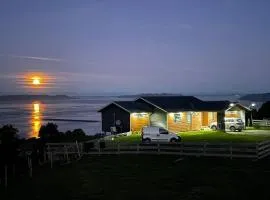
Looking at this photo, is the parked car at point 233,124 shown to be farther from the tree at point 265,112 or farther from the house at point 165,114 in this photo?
the tree at point 265,112

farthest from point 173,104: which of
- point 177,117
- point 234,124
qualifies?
point 234,124

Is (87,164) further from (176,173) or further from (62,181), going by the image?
(176,173)

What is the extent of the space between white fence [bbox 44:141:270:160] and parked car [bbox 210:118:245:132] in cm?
2201

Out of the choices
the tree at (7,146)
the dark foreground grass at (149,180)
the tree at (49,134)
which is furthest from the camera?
the tree at (49,134)

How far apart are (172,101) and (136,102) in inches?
189

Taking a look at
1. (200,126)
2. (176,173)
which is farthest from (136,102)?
(176,173)

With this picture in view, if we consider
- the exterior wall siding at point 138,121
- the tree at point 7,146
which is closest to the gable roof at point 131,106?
the exterior wall siding at point 138,121

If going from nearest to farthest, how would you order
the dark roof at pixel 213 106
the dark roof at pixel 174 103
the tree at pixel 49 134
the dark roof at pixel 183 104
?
the tree at pixel 49 134 < the dark roof at pixel 174 103 < the dark roof at pixel 183 104 < the dark roof at pixel 213 106

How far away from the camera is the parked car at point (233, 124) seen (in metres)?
57.7

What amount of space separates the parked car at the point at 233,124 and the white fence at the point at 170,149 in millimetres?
22008

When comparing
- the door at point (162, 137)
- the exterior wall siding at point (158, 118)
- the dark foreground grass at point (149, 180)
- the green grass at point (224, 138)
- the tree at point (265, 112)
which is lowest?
the dark foreground grass at point (149, 180)

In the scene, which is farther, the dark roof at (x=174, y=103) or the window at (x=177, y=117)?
the dark roof at (x=174, y=103)

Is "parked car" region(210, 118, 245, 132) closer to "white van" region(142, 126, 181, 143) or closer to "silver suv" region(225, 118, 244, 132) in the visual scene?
"silver suv" region(225, 118, 244, 132)

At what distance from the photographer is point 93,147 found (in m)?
37.2
